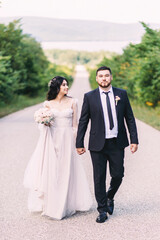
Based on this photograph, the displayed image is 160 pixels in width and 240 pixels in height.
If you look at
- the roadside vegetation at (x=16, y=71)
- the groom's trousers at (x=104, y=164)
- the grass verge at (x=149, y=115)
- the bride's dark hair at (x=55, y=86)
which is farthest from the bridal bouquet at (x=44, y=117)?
the roadside vegetation at (x=16, y=71)

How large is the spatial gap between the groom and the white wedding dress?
12.9 inches

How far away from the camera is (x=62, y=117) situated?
5.56 m

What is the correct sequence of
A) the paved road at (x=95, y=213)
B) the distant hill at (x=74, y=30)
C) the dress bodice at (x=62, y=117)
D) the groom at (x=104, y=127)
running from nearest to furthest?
1. the paved road at (x=95, y=213)
2. the groom at (x=104, y=127)
3. the dress bodice at (x=62, y=117)
4. the distant hill at (x=74, y=30)

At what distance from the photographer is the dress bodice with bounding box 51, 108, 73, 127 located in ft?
18.2

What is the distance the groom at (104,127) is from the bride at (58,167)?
0.33 meters

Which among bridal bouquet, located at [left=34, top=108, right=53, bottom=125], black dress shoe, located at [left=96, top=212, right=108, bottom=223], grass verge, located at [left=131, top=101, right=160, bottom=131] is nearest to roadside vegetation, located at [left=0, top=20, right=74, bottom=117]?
grass verge, located at [left=131, top=101, right=160, bottom=131]

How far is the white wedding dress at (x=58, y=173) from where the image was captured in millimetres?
5344

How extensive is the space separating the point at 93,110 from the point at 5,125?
11947 millimetres

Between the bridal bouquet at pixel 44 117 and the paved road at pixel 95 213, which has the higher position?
the bridal bouquet at pixel 44 117

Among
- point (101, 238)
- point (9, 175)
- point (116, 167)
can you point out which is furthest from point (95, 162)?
point (9, 175)

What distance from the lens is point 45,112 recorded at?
209 inches

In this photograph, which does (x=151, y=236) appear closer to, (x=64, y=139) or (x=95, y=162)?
(x=95, y=162)

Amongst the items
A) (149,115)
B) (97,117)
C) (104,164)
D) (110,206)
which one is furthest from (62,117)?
(149,115)

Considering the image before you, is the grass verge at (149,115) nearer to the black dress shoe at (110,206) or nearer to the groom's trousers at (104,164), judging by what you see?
the black dress shoe at (110,206)
